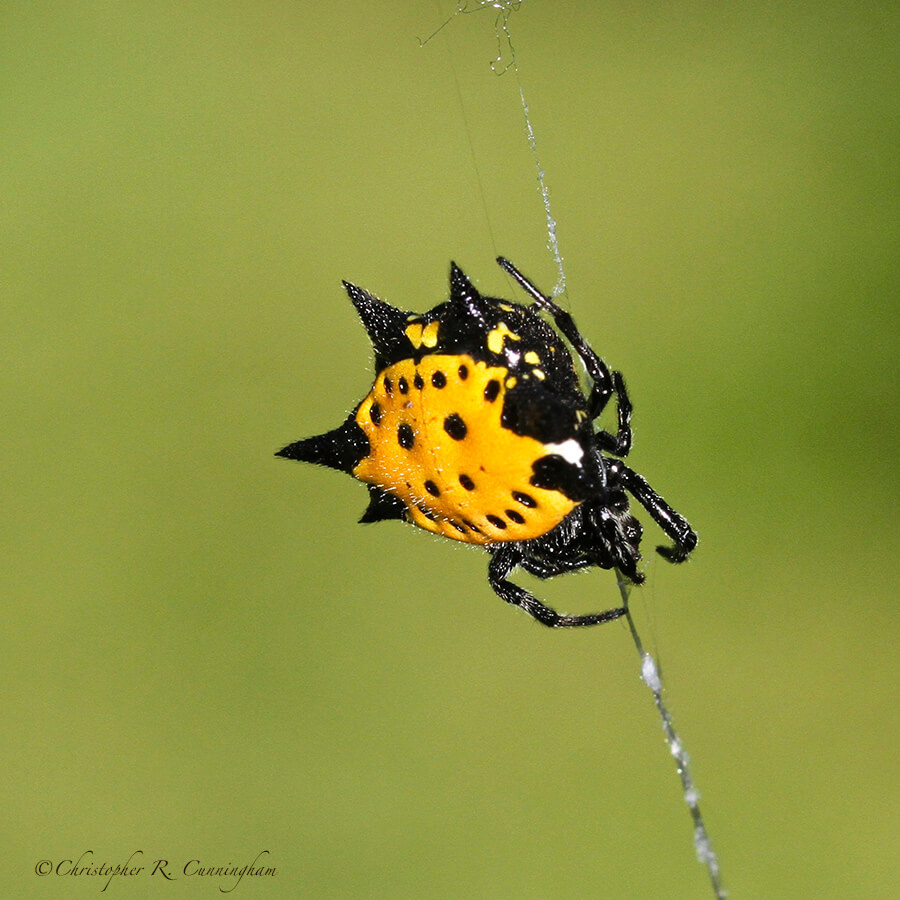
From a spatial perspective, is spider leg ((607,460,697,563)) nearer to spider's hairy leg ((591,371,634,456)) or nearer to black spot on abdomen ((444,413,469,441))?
spider's hairy leg ((591,371,634,456))

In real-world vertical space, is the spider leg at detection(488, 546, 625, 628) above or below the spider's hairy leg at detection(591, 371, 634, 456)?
below

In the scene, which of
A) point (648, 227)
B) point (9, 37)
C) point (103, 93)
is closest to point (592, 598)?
point (648, 227)

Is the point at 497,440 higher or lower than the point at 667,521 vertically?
higher

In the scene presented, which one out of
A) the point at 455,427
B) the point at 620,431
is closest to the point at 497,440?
the point at 455,427

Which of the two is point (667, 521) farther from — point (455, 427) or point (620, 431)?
point (455, 427)

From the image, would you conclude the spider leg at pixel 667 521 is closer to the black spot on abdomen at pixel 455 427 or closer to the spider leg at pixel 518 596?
the spider leg at pixel 518 596

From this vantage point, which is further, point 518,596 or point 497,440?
point 518,596

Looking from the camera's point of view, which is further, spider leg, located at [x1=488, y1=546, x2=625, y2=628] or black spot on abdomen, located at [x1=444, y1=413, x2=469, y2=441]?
spider leg, located at [x1=488, y1=546, x2=625, y2=628]

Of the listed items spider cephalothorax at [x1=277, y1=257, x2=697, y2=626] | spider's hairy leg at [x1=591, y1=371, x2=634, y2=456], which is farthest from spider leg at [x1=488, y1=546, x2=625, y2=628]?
spider's hairy leg at [x1=591, y1=371, x2=634, y2=456]
